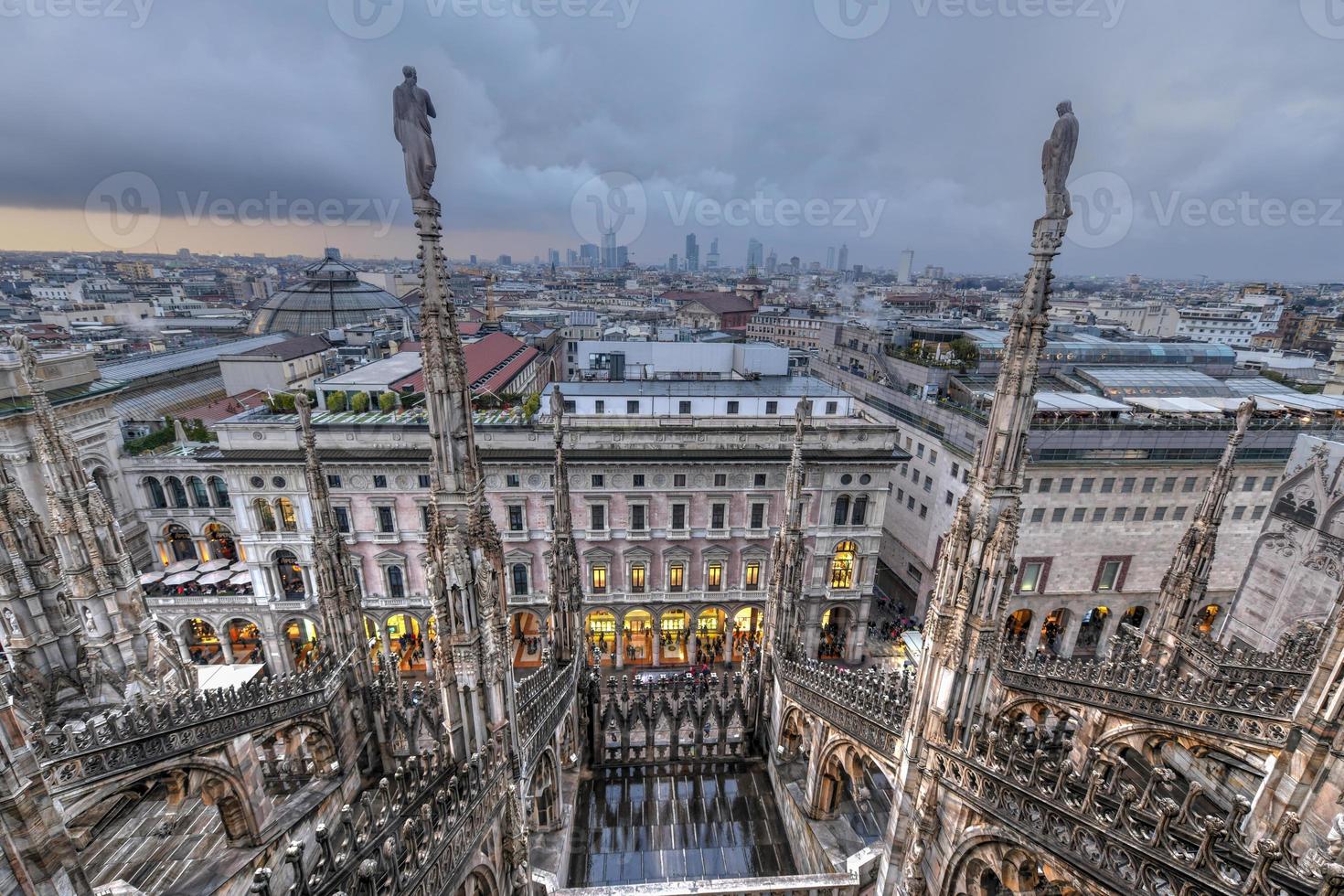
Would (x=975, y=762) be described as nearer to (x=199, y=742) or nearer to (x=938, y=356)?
(x=199, y=742)

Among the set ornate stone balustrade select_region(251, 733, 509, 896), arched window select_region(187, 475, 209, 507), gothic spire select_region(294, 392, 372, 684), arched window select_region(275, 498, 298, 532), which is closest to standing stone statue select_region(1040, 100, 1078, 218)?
ornate stone balustrade select_region(251, 733, 509, 896)

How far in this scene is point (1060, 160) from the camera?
9.67m

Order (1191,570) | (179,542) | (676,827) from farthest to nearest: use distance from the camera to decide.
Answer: (179,542) < (1191,570) < (676,827)

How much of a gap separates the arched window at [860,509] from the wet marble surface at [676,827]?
1726cm

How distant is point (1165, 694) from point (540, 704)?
680 inches

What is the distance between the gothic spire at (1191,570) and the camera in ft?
56.2

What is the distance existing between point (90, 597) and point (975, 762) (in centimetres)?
2605

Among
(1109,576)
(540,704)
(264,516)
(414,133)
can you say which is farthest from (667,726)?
(1109,576)

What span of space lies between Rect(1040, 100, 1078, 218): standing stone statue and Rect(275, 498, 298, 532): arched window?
36836mm

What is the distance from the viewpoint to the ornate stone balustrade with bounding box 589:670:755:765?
19.5m

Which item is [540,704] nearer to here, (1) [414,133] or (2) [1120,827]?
(2) [1120,827]

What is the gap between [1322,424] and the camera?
33438 mm

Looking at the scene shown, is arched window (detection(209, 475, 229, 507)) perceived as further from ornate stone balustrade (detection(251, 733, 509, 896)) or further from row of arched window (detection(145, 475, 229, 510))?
ornate stone balustrade (detection(251, 733, 509, 896))

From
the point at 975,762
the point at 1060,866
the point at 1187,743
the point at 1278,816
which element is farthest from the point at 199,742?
the point at 1187,743
